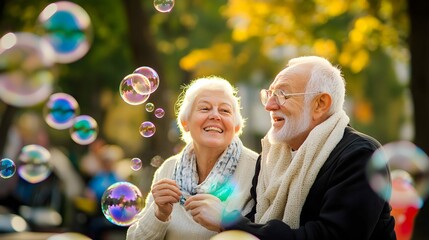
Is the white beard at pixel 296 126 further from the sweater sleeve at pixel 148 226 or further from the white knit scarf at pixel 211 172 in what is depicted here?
the sweater sleeve at pixel 148 226

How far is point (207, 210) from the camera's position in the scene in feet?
13.6

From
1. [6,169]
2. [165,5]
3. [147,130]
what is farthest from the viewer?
[165,5]

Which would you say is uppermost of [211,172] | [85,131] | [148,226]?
[85,131]

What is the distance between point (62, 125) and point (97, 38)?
1150cm

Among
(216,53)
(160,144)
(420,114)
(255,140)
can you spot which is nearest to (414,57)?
(420,114)

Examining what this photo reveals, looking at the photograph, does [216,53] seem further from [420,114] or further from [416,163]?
[416,163]

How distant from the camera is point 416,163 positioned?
6.07 m

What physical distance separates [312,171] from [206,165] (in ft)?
2.78

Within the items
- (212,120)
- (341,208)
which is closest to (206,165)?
(212,120)

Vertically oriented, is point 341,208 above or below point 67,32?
below

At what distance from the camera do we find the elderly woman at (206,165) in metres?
4.63

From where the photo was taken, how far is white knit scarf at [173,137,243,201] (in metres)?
4.64

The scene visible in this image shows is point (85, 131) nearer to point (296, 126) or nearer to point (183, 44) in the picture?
point (296, 126)

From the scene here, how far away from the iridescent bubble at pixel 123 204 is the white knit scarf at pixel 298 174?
36.5 inches
